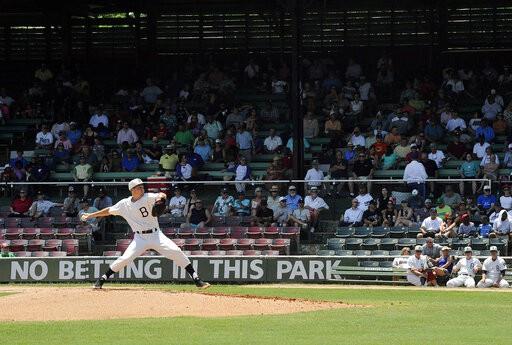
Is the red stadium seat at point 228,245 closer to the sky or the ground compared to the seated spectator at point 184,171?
closer to the ground

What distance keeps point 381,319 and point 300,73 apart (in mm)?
12676

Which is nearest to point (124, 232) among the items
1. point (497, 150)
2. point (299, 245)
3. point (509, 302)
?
point (299, 245)

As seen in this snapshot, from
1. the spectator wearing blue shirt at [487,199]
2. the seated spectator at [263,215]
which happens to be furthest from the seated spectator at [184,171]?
the spectator wearing blue shirt at [487,199]

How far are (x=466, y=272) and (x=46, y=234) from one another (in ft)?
30.6

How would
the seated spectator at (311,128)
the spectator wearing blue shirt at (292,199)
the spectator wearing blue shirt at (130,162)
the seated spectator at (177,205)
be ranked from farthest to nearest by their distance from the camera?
the seated spectator at (311,128)
the spectator wearing blue shirt at (130,162)
the seated spectator at (177,205)
the spectator wearing blue shirt at (292,199)

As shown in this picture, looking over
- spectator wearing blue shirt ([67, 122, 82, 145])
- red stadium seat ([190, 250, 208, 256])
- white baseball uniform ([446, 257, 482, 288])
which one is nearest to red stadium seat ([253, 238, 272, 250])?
red stadium seat ([190, 250, 208, 256])

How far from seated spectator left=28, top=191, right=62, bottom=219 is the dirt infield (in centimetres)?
943

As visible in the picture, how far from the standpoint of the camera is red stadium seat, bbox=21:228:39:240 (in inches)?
1005

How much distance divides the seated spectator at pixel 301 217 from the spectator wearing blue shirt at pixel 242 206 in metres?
1.10

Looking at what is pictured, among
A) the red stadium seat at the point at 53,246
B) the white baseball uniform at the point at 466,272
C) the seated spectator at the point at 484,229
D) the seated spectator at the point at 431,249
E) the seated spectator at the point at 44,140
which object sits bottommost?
the white baseball uniform at the point at 466,272

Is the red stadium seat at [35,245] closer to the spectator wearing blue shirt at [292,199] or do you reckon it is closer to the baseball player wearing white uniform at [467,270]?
the spectator wearing blue shirt at [292,199]

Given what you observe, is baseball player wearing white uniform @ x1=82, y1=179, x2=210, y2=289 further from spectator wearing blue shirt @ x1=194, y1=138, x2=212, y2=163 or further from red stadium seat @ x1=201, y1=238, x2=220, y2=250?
spectator wearing blue shirt @ x1=194, y1=138, x2=212, y2=163

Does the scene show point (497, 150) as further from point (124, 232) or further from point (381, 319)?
point (381, 319)

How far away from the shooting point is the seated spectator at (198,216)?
25.4 meters
